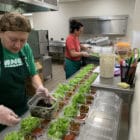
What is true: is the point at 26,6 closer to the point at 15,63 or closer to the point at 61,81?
the point at 15,63

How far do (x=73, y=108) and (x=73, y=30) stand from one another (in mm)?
1955

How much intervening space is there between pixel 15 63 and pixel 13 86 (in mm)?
179

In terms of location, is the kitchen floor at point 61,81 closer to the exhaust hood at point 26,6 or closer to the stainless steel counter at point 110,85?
the stainless steel counter at point 110,85

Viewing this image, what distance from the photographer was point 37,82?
148 centimetres

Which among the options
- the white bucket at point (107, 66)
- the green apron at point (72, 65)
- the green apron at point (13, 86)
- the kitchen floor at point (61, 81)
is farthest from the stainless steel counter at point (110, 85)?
the green apron at point (72, 65)

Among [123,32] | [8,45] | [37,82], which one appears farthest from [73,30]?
[123,32]

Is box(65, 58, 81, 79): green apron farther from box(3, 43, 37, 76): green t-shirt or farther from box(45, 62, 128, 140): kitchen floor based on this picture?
box(3, 43, 37, 76): green t-shirt

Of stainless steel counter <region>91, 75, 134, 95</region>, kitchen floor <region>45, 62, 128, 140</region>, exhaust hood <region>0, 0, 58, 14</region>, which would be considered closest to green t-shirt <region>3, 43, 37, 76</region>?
kitchen floor <region>45, 62, 128, 140</region>

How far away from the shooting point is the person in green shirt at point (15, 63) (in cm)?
111

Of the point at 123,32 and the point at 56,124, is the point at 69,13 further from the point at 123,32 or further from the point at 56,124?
the point at 56,124

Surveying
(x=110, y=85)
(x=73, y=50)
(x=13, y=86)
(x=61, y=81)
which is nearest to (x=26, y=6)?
(x=73, y=50)

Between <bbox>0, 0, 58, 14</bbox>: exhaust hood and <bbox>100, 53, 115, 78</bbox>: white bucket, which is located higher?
<bbox>0, 0, 58, 14</bbox>: exhaust hood

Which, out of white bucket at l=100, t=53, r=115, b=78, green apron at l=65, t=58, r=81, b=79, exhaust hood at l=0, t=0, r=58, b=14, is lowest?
green apron at l=65, t=58, r=81, b=79

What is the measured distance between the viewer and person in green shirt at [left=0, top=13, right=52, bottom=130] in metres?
1.11
